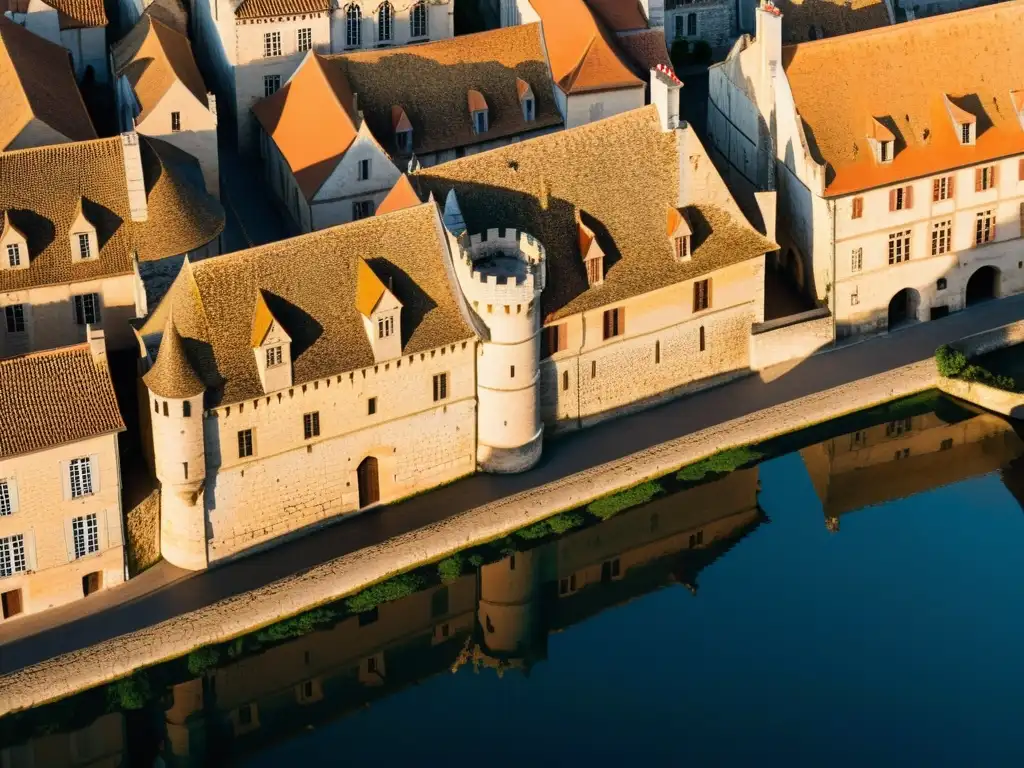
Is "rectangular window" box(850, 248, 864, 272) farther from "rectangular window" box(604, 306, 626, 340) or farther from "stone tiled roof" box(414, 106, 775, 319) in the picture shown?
"rectangular window" box(604, 306, 626, 340)

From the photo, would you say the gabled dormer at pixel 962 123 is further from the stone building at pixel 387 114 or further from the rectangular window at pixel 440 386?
the rectangular window at pixel 440 386

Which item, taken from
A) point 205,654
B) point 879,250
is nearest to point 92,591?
point 205,654

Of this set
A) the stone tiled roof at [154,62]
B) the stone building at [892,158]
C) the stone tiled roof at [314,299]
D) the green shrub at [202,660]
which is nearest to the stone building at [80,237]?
the stone tiled roof at [314,299]

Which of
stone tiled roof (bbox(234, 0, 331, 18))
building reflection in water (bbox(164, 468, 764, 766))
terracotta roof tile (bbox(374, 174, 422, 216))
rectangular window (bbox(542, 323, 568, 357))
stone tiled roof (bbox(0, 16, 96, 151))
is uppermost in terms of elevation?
stone tiled roof (bbox(234, 0, 331, 18))

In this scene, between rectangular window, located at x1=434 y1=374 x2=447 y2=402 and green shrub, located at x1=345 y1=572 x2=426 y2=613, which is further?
rectangular window, located at x1=434 y1=374 x2=447 y2=402

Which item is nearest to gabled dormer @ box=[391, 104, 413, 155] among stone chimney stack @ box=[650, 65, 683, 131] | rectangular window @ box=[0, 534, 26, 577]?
stone chimney stack @ box=[650, 65, 683, 131]

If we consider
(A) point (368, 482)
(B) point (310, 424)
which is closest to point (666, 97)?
(A) point (368, 482)
